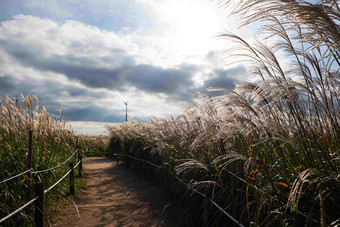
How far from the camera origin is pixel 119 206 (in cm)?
491

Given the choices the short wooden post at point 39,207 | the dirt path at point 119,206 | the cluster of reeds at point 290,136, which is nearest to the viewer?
the cluster of reeds at point 290,136

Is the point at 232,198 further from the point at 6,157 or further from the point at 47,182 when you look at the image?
the point at 6,157

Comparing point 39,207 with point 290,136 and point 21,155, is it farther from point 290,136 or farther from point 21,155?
point 290,136

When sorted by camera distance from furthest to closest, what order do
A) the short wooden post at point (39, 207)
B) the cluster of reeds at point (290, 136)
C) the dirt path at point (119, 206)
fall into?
the dirt path at point (119, 206) < the short wooden post at point (39, 207) < the cluster of reeds at point (290, 136)

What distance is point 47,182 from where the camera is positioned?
4.34 m

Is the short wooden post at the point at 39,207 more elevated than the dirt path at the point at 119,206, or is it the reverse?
the short wooden post at the point at 39,207

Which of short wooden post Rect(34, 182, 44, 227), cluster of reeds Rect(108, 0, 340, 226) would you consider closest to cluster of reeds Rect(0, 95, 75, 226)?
short wooden post Rect(34, 182, 44, 227)

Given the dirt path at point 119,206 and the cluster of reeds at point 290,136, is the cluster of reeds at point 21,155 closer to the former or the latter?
the dirt path at point 119,206

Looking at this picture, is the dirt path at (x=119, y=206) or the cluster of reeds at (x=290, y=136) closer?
the cluster of reeds at (x=290, y=136)

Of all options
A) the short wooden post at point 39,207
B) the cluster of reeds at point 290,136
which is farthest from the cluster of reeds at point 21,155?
the cluster of reeds at point 290,136

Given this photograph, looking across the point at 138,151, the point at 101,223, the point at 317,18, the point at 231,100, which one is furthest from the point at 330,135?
the point at 138,151

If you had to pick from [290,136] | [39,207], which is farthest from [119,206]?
[290,136]

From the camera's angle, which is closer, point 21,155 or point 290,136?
point 290,136

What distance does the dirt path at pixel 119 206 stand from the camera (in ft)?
13.5
